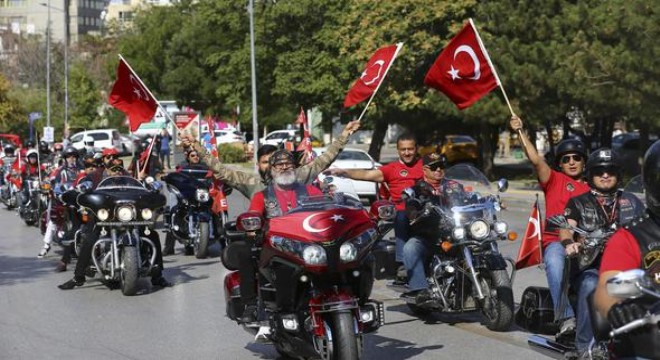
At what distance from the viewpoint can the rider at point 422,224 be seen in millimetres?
9391

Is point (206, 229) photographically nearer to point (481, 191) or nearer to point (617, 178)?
point (481, 191)

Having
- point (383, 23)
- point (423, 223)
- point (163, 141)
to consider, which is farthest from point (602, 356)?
point (163, 141)

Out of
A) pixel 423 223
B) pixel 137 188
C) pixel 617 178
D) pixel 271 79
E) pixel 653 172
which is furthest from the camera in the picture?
pixel 271 79

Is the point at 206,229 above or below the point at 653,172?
below

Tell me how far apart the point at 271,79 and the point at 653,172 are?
46974 millimetres

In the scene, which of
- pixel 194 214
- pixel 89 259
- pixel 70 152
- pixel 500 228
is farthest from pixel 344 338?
pixel 70 152

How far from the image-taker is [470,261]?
916cm

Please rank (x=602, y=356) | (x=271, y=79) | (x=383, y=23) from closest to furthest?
(x=602, y=356)
(x=383, y=23)
(x=271, y=79)

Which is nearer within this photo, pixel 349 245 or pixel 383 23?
pixel 349 245

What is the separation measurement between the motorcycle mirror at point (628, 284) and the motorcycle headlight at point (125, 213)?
8651 millimetres

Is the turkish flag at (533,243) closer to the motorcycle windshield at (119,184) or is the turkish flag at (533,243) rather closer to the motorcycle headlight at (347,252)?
the motorcycle headlight at (347,252)

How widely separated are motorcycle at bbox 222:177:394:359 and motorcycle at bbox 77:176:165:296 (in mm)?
4405

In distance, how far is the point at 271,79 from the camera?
166ft

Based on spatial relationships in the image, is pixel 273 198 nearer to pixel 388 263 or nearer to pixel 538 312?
pixel 538 312
